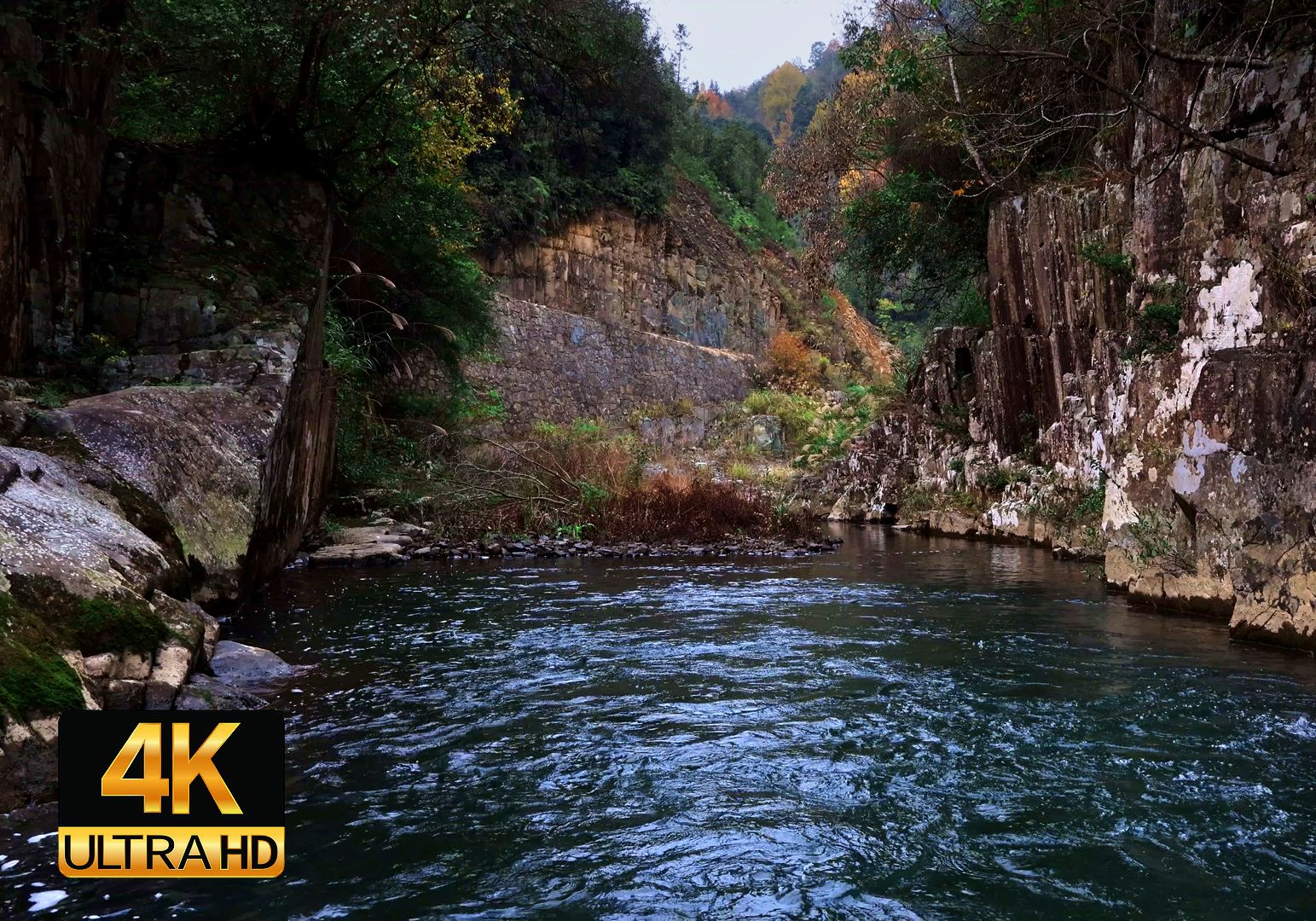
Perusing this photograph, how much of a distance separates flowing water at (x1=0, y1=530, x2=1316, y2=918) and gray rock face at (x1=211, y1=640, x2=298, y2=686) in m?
0.22

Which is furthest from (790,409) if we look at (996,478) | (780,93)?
(780,93)

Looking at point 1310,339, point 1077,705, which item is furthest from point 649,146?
point 1077,705

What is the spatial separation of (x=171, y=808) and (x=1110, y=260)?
12.3m

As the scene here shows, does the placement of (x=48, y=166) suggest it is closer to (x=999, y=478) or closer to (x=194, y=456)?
(x=194, y=456)

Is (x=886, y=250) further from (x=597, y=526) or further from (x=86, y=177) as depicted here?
(x=86, y=177)

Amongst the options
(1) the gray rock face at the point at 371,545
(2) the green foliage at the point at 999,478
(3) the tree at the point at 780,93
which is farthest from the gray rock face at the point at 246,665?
(3) the tree at the point at 780,93

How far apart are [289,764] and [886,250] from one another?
1812cm

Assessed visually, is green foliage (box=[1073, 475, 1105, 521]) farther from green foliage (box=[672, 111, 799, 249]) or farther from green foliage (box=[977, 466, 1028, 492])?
green foliage (box=[672, 111, 799, 249])

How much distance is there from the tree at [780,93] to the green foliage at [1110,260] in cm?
5715

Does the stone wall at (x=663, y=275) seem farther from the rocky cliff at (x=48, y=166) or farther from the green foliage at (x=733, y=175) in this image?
the rocky cliff at (x=48, y=166)

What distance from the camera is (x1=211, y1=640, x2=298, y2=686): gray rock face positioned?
5.73 meters

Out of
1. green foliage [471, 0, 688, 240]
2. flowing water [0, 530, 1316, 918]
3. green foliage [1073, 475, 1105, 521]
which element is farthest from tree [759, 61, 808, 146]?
flowing water [0, 530, 1316, 918]

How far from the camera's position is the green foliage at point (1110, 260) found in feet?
39.5

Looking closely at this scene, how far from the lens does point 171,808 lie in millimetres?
3090
